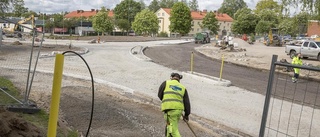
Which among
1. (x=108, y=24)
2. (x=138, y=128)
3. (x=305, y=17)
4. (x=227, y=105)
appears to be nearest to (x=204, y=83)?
(x=227, y=105)

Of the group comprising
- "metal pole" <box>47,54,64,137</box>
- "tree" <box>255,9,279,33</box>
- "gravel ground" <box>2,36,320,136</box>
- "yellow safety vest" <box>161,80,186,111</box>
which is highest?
"tree" <box>255,9,279,33</box>

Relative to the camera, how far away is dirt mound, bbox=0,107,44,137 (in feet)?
15.0

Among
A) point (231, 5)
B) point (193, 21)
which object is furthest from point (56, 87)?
point (231, 5)

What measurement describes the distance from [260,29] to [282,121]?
73.1 meters

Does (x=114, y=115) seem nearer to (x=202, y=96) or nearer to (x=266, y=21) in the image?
(x=202, y=96)

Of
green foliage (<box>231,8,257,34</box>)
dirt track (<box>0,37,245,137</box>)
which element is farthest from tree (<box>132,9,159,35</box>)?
dirt track (<box>0,37,245,137</box>)

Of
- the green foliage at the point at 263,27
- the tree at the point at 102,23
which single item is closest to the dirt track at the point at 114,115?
the tree at the point at 102,23

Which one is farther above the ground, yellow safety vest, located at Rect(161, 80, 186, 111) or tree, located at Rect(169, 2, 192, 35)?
tree, located at Rect(169, 2, 192, 35)

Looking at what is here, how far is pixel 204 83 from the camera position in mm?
14984

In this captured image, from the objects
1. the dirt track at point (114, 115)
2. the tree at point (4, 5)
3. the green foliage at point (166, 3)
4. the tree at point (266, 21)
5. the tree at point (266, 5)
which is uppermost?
the green foliage at point (166, 3)

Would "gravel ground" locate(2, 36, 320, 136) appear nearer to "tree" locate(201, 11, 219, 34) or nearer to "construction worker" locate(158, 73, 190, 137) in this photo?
"construction worker" locate(158, 73, 190, 137)

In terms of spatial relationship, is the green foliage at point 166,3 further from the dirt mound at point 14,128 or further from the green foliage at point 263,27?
the dirt mound at point 14,128

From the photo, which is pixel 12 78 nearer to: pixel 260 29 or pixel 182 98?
pixel 182 98

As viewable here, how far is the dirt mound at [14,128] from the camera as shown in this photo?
15.0 ft
